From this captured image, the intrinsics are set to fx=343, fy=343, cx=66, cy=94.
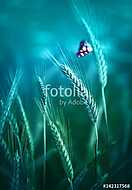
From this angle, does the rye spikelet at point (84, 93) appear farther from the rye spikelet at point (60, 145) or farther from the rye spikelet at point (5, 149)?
the rye spikelet at point (5, 149)

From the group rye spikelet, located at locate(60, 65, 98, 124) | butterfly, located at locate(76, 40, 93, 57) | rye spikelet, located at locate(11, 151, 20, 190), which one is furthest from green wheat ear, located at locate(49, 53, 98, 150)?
rye spikelet, located at locate(11, 151, 20, 190)

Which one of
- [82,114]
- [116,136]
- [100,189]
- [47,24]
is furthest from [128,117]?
[47,24]

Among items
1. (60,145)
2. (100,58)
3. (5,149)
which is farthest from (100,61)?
(5,149)

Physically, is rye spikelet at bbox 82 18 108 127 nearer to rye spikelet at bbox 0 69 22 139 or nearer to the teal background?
the teal background

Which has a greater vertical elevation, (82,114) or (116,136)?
(82,114)

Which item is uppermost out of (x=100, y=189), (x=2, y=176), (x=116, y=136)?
(x=116, y=136)

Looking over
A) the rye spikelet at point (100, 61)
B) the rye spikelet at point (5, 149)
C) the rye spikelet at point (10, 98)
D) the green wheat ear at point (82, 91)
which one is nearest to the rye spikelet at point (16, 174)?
the rye spikelet at point (5, 149)

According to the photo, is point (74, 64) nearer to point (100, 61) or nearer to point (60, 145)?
point (100, 61)

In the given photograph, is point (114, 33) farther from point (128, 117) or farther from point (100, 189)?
point (100, 189)
